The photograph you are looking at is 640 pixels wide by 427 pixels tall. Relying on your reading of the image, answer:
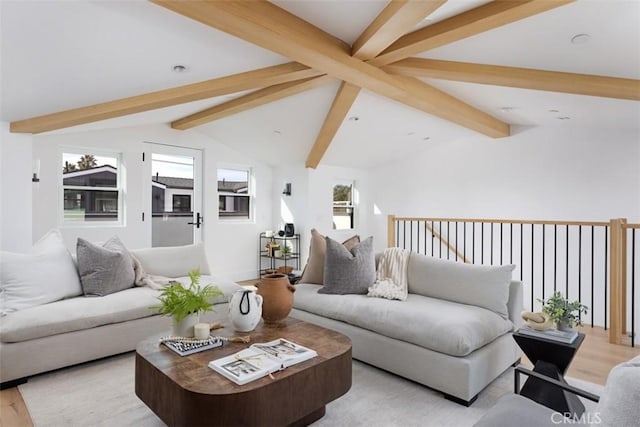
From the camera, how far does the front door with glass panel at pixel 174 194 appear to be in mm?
5316

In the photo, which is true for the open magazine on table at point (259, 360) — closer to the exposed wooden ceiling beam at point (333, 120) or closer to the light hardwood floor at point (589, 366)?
the light hardwood floor at point (589, 366)

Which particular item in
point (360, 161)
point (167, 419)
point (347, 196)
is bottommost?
point (167, 419)

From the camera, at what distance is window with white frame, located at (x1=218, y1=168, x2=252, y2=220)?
243 inches

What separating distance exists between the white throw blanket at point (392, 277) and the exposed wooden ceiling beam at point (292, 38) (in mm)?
1663

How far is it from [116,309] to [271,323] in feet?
4.31

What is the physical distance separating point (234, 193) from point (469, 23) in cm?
473

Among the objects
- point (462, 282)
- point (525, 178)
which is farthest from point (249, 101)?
point (525, 178)

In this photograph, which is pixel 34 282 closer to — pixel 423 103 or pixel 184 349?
pixel 184 349

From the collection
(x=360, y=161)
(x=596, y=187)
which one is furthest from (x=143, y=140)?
(x=596, y=187)

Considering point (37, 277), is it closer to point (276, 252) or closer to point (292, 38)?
point (292, 38)

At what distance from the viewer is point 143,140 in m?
5.12

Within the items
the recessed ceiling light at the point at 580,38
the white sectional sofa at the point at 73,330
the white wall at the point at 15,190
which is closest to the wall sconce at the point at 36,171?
the white wall at the point at 15,190

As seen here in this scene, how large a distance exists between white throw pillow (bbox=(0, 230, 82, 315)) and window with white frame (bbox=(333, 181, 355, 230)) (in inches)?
187

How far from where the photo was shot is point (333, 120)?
16.2ft
